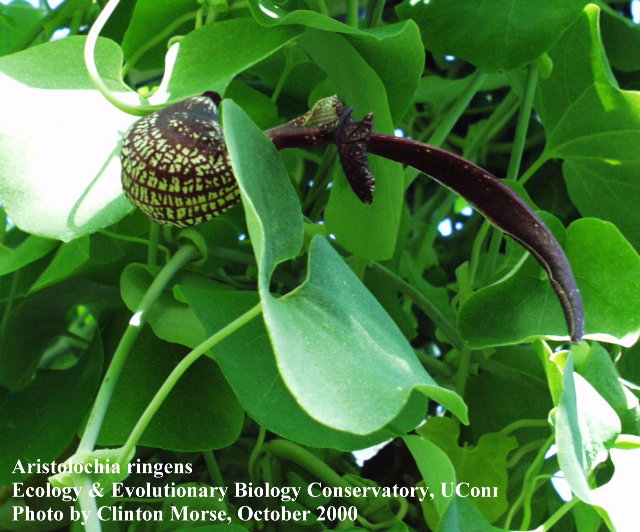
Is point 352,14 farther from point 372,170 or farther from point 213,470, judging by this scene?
point 213,470

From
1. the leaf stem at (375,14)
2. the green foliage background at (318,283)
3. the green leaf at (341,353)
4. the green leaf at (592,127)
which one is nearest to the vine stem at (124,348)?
the green foliage background at (318,283)

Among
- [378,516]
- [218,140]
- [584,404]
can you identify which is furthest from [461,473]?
[218,140]

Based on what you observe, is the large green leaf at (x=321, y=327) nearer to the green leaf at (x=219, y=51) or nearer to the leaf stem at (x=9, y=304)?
the green leaf at (x=219, y=51)

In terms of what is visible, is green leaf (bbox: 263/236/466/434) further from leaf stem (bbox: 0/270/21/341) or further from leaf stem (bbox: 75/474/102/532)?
leaf stem (bbox: 0/270/21/341)

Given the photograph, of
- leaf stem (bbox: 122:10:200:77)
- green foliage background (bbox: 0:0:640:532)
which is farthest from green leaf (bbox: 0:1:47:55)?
leaf stem (bbox: 122:10:200:77)

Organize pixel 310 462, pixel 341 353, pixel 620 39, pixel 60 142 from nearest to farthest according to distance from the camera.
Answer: pixel 341 353
pixel 60 142
pixel 310 462
pixel 620 39

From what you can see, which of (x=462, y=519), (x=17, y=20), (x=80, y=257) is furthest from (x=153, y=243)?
(x=17, y=20)
